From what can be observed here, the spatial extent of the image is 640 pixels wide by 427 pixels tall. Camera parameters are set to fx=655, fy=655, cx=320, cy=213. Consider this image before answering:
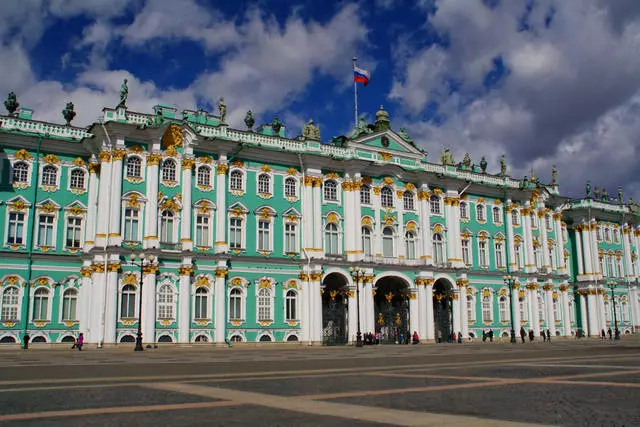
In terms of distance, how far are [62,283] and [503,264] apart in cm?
4340

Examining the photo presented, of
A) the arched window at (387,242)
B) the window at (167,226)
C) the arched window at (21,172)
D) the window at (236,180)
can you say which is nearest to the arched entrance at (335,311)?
the arched window at (387,242)

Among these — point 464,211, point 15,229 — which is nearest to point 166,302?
point 15,229

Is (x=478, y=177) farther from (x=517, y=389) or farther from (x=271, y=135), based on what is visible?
(x=517, y=389)

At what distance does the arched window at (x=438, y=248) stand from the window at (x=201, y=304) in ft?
76.9

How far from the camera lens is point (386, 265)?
58.9 meters

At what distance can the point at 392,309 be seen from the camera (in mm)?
60219

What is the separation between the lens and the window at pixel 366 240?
58.6 meters

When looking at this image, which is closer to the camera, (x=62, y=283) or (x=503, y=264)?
(x=62, y=283)

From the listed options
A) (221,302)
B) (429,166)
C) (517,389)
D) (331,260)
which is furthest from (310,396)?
(429,166)

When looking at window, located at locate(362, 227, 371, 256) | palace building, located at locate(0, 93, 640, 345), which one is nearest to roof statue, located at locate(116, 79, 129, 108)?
palace building, located at locate(0, 93, 640, 345)

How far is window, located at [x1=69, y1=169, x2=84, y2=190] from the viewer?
163ft

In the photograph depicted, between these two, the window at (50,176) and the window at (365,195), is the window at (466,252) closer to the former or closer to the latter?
the window at (365,195)

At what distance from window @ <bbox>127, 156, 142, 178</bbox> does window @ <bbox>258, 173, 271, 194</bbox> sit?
33.3 feet

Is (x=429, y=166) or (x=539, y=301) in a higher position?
(x=429, y=166)
